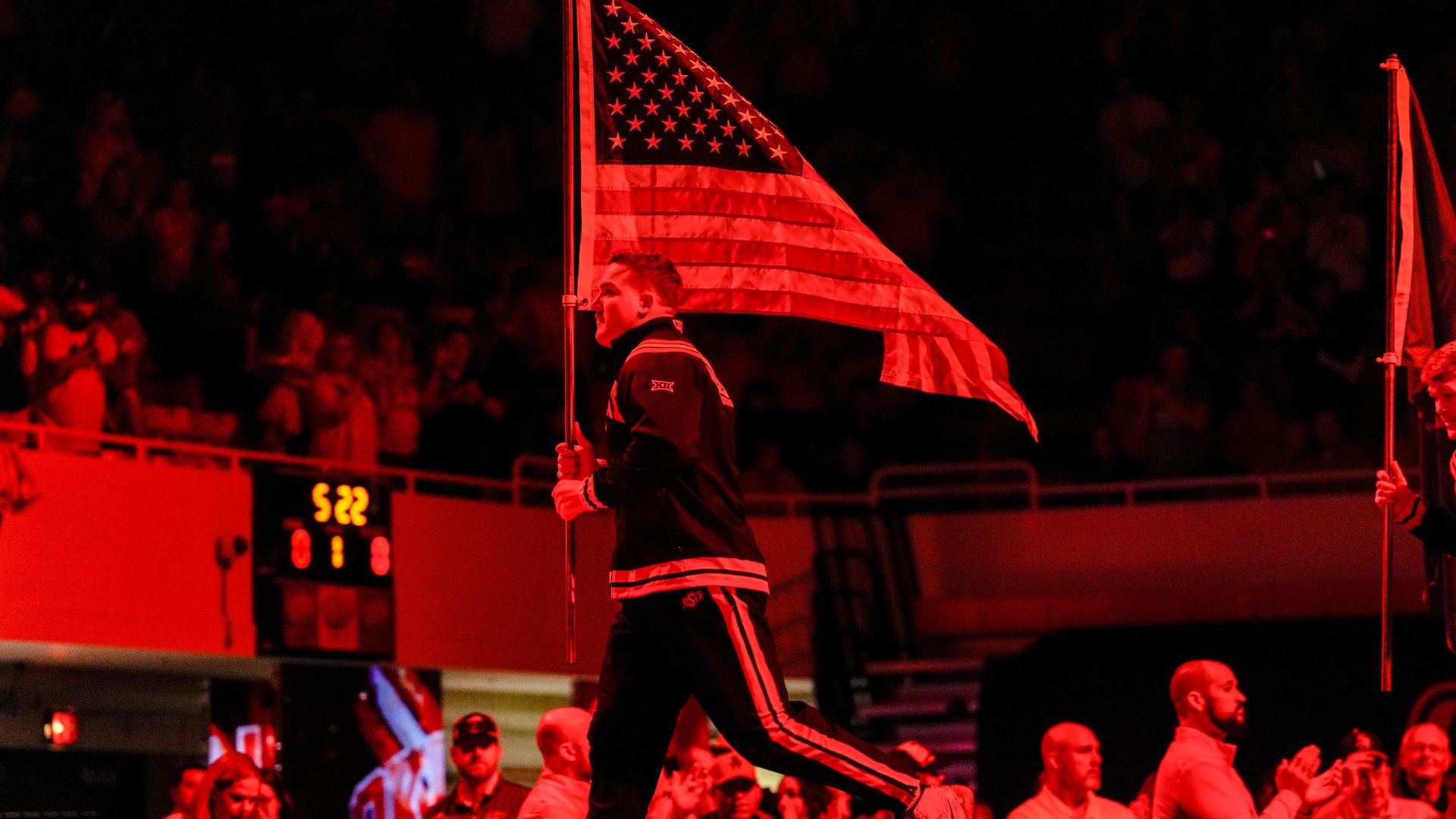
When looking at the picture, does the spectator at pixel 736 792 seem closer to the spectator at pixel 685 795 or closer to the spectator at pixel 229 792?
the spectator at pixel 685 795

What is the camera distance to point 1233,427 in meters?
17.4

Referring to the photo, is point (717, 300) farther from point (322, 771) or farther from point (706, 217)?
point (322, 771)

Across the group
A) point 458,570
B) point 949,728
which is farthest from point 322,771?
point 949,728

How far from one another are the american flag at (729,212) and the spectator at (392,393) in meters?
7.96

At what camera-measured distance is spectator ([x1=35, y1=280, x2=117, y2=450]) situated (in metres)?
13.6

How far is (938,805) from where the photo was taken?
6.14m

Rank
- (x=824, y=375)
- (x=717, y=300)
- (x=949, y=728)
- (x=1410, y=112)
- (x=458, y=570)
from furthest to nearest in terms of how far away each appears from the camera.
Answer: (x=824, y=375)
(x=949, y=728)
(x=458, y=570)
(x=1410, y=112)
(x=717, y=300)

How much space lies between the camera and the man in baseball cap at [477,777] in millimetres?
8812

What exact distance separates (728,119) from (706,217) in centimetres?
37

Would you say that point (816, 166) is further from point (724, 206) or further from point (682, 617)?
point (682, 617)

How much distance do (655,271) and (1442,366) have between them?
252 centimetres

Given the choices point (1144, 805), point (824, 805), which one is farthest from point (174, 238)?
point (1144, 805)

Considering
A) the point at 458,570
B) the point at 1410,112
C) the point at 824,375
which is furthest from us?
the point at 824,375

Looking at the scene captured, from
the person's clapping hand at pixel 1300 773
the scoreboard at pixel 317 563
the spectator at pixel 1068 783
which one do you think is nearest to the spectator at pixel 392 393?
the scoreboard at pixel 317 563
